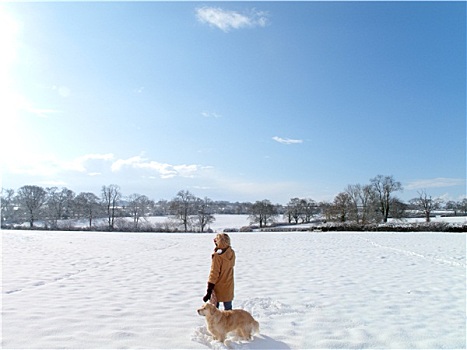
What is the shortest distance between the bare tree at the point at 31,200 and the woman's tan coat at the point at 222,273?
6910cm

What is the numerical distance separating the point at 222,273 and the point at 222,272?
0.07ft

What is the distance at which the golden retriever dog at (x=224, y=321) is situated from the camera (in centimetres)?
423

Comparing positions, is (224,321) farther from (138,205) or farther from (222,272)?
(138,205)

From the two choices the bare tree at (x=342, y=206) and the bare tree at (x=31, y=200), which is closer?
the bare tree at (x=342, y=206)

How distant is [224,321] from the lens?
4.28 metres

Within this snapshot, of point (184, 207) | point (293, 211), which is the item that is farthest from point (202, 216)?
point (293, 211)

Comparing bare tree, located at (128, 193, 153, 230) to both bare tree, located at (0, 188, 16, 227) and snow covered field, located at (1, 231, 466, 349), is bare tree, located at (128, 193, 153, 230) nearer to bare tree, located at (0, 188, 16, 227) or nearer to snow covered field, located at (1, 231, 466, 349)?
bare tree, located at (0, 188, 16, 227)

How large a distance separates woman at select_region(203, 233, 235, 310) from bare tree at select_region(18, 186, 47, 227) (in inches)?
2720

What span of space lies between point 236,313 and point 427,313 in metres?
4.31

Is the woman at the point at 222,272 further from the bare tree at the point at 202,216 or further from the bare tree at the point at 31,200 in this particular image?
the bare tree at the point at 31,200

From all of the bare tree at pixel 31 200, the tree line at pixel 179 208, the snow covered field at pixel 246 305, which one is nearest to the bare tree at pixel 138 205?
the tree line at pixel 179 208

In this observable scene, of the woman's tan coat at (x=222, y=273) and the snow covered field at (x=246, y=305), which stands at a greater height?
the woman's tan coat at (x=222, y=273)

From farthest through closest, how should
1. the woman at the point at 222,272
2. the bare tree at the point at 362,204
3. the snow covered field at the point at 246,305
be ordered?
1. the bare tree at the point at 362,204
2. the woman at the point at 222,272
3. the snow covered field at the point at 246,305

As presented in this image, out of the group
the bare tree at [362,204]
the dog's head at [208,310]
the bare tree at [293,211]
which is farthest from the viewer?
the bare tree at [293,211]
